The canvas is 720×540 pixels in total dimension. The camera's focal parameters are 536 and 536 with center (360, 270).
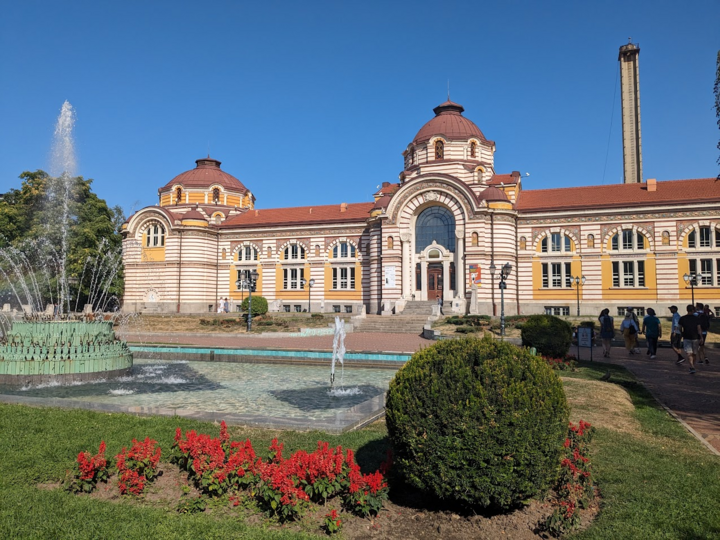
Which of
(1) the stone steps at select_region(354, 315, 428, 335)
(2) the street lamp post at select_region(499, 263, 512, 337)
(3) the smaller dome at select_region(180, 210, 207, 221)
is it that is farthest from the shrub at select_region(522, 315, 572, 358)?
(3) the smaller dome at select_region(180, 210, 207, 221)

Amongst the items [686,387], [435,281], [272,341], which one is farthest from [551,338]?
[435,281]

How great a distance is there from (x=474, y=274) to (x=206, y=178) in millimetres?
28980

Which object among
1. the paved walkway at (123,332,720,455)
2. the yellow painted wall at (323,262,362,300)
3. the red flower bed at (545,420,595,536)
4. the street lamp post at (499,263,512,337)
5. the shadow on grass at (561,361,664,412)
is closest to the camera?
the red flower bed at (545,420,595,536)

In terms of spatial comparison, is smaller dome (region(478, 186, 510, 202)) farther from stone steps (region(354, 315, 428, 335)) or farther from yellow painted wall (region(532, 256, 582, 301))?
stone steps (region(354, 315, 428, 335))

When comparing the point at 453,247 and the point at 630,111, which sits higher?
the point at 630,111

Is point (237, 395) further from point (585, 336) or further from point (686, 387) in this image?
point (585, 336)

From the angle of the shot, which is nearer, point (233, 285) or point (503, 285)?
point (503, 285)

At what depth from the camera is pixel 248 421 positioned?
8.36 m

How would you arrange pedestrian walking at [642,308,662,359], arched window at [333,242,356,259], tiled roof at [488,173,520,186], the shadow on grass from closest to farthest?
the shadow on grass
pedestrian walking at [642,308,662,359]
tiled roof at [488,173,520,186]
arched window at [333,242,356,259]

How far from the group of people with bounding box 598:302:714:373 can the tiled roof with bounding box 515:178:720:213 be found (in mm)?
18404

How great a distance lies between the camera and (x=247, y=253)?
48031 mm

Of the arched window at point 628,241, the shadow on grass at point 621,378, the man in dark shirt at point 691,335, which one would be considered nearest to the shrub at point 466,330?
the shadow on grass at point 621,378

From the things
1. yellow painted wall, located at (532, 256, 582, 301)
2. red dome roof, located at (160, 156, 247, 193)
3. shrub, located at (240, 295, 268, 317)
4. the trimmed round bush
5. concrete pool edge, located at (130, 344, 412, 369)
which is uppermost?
red dome roof, located at (160, 156, 247, 193)

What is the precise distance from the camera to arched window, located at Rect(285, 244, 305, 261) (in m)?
46.7
